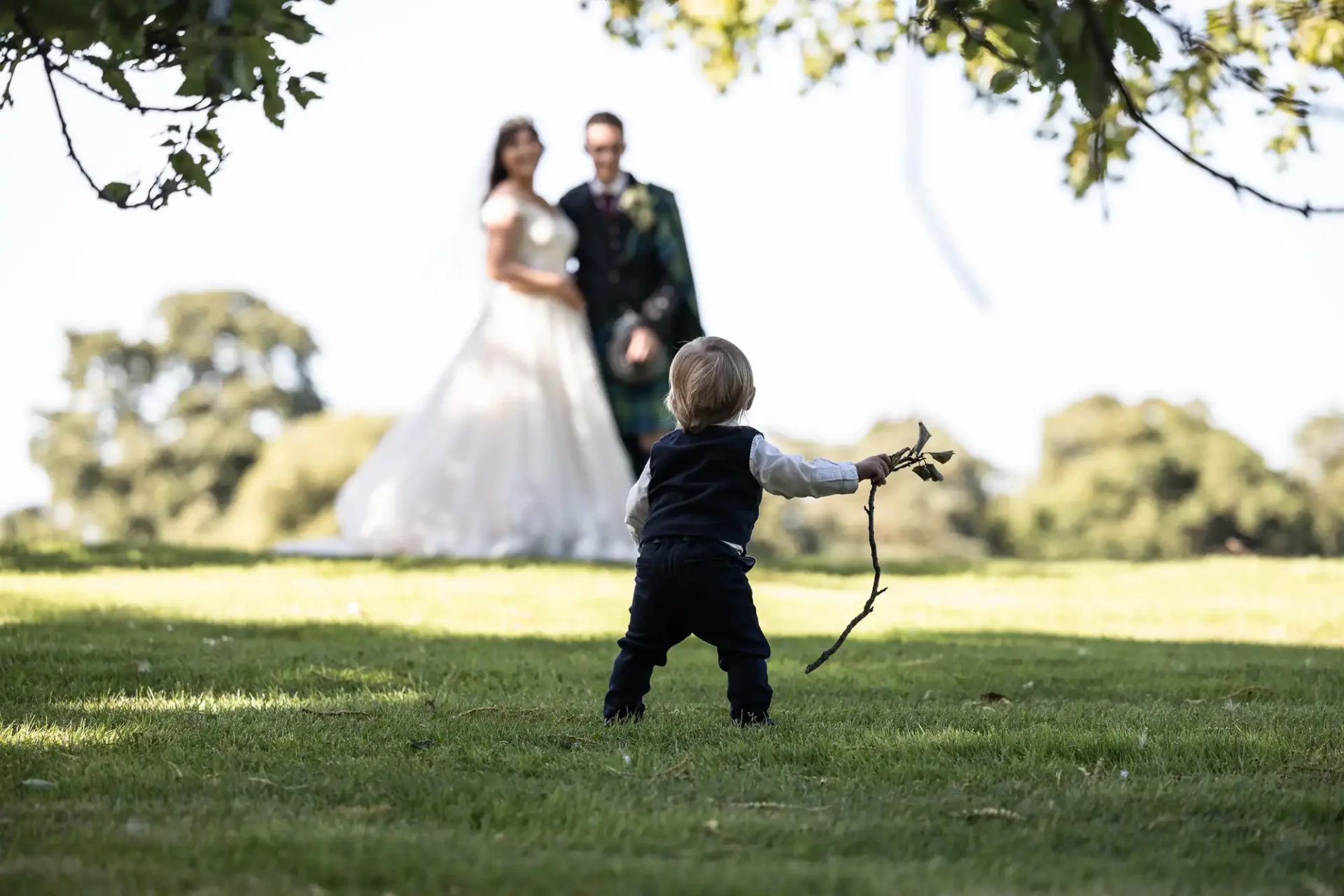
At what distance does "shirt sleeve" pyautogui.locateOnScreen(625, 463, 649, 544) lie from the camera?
472 cm

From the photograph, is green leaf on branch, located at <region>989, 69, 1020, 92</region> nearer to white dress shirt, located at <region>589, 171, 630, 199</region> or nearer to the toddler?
the toddler

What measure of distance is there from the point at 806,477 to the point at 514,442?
9.29 m

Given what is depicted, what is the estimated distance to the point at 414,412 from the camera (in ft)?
45.4

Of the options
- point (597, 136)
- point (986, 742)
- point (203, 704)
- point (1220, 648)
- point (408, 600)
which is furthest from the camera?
point (597, 136)

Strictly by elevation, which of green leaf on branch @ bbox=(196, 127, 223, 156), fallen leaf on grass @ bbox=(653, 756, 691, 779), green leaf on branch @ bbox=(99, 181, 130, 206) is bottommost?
fallen leaf on grass @ bbox=(653, 756, 691, 779)

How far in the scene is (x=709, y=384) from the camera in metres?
4.49

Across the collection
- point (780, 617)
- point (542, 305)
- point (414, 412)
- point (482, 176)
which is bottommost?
point (780, 617)

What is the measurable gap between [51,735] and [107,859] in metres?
1.58

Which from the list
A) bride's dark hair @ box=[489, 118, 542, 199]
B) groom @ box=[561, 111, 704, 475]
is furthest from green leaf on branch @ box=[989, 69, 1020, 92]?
bride's dark hair @ box=[489, 118, 542, 199]

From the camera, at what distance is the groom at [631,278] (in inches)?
525

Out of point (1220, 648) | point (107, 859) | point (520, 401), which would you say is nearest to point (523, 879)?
point (107, 859)

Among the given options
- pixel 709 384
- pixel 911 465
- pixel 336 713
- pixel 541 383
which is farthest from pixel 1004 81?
pixel 541 383

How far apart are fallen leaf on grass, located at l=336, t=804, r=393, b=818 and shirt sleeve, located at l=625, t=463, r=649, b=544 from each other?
5.24 ft

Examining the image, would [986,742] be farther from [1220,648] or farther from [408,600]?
[408,600]
